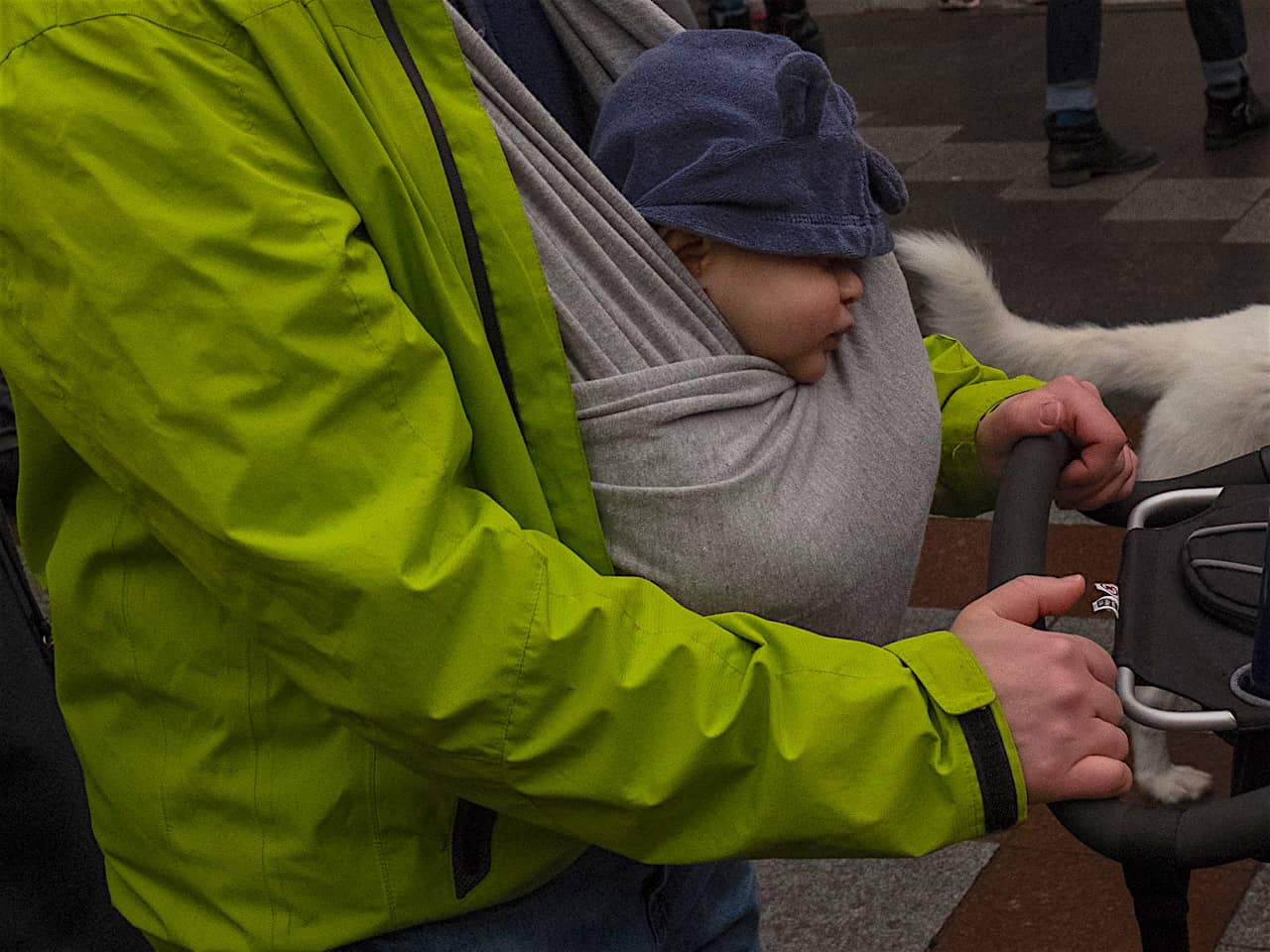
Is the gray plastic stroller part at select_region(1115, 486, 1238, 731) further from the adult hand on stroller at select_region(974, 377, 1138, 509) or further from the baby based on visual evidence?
Result: the baby

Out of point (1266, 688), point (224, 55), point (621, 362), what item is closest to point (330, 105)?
point (224, 55)

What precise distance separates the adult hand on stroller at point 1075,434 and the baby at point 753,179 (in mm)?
271

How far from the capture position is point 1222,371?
9.50 ft

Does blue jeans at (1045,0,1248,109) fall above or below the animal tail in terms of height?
below

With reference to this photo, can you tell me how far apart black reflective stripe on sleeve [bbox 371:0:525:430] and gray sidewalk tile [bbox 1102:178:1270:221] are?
17.3 feet

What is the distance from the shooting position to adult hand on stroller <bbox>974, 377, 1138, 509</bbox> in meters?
1.52

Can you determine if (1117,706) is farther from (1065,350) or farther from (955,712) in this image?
(1065,350)

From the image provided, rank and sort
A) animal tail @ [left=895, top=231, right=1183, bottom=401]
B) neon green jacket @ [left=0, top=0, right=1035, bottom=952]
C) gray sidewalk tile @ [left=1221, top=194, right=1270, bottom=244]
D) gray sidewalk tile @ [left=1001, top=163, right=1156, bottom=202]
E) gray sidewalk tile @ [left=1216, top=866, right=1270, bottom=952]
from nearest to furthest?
1. neon green jacket @ [left=0, top=0, right=1035, bottom=952]
2. gray sidewalk tile @ [left=1216, top=866, right=1270, bottom=952]
3. animal tail @ [left=895, top=231, right=1183, bottom=401]
4. gray sidewalk tile @ [left=1221, top=194, right=1270, bottom=244]
5. gray sidewalk tile @ [left=1001, top=163, right=1156, bottom=202]

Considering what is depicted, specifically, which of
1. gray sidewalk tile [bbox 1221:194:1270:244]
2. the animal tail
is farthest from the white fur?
gray sidewalk tile [bbox 1221:194:1270:244]

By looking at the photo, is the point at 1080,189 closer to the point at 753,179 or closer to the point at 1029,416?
the point at 1029,416

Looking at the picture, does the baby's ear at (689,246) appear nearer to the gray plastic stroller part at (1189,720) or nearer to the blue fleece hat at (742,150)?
the blue fleece hat at (742,150)

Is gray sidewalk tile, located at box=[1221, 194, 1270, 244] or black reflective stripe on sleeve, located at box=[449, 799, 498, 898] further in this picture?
gray sidewalk tile, located at box=[1221, 194, 1270, 244]

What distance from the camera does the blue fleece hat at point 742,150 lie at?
1274 mm

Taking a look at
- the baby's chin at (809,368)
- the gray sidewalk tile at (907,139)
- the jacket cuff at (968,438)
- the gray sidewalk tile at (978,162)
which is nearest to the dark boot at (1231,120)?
the gray sidewalk tile at (978,162)
